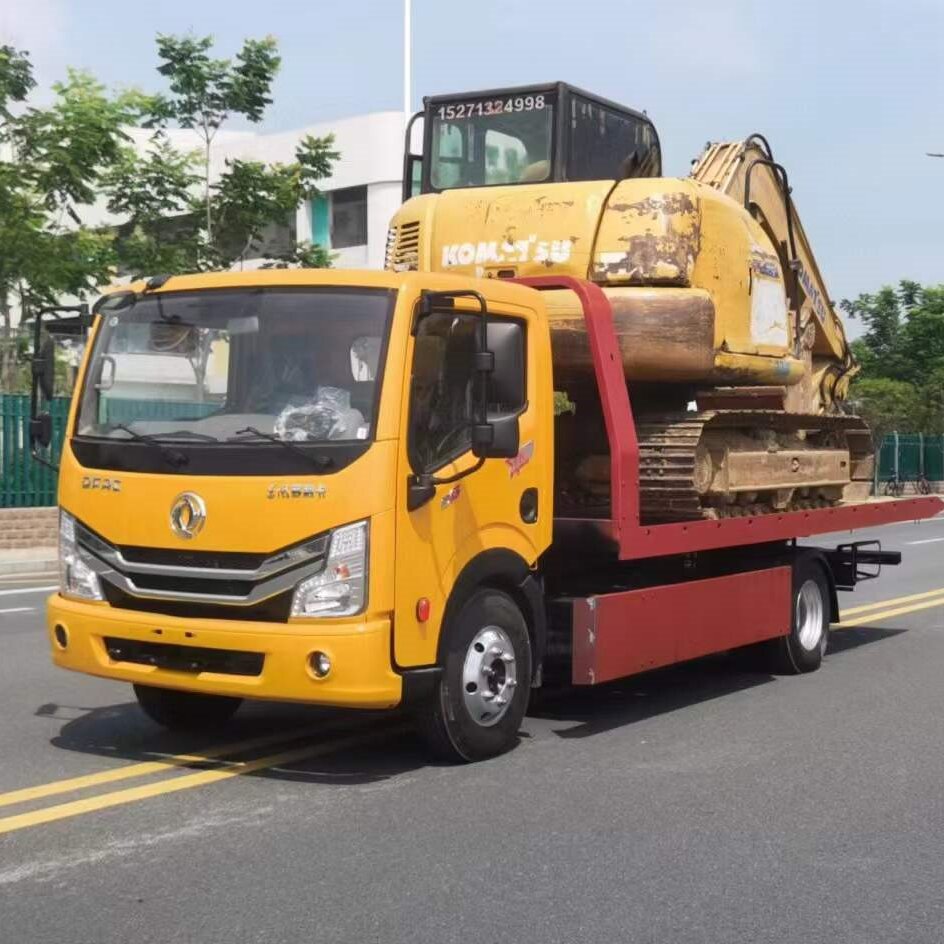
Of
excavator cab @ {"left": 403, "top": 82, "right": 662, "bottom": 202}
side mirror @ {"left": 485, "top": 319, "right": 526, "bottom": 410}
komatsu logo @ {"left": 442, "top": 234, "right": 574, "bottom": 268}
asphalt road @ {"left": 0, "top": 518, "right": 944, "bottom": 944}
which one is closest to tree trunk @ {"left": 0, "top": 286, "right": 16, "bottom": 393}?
excavator cab @ {"left": 403, "top": 82, "right": 662, "bottom": 202}

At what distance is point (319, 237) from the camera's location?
4284 centimetres

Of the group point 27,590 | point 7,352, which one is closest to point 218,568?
point 27,590

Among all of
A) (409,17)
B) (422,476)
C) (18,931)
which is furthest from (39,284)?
(18,931)

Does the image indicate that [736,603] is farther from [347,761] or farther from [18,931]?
[18,931]

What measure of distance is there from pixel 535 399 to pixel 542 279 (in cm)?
107

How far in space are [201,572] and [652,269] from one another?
354cm

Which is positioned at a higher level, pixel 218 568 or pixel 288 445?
pixel 288 445

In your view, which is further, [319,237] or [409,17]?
[319,237]

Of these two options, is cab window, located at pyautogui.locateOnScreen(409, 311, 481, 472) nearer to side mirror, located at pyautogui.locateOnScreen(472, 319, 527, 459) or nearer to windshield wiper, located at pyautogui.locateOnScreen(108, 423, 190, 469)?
side mirror, located at pyautogui.locateOnScreen(472, 319, 527, 459)

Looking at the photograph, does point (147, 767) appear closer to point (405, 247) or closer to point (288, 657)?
point (288, 657)

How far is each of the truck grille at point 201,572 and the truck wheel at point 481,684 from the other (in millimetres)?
803

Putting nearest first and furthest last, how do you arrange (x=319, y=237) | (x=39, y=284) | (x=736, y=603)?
(x=736, y=603) < (x=39, y=284) < (x=319, y=237)

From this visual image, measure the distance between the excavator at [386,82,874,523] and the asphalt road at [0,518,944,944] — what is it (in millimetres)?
1488

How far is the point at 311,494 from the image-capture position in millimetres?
6309
